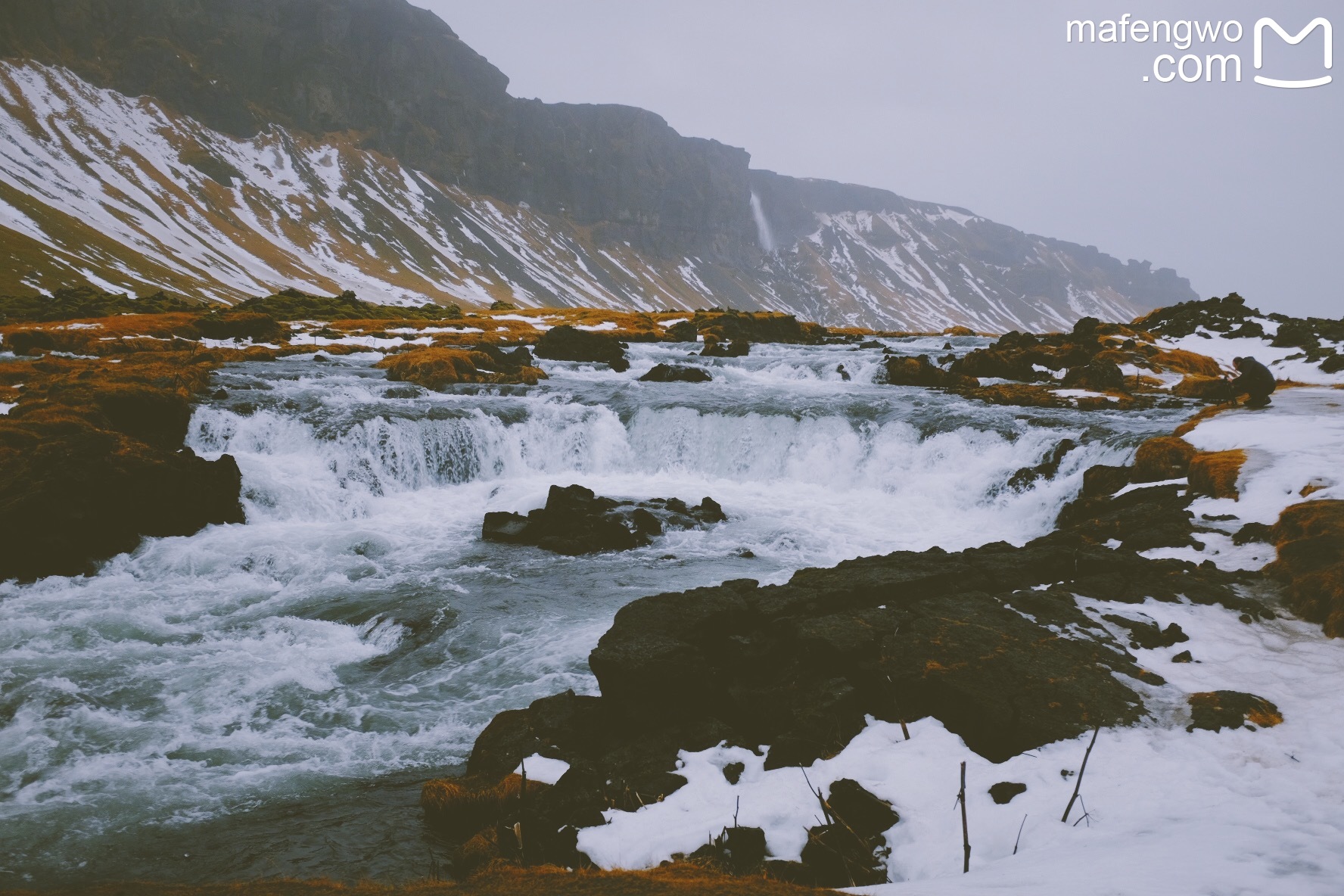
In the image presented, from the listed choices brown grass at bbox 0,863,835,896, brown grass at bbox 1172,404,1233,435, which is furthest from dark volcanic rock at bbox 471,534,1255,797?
brown grass at bbox 1172,404,1233,435

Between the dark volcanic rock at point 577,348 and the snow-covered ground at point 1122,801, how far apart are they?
36547mm

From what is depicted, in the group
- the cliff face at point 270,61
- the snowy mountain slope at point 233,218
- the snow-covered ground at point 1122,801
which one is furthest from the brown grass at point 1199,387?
the cliff face at point 270,61

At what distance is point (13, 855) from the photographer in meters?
6.77

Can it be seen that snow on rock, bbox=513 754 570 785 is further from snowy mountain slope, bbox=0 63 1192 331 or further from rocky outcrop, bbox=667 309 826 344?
snowy mountain slope, bbox=0 63 1192 331

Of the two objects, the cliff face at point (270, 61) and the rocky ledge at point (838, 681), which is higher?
A: the cliff face at point (270, 61)

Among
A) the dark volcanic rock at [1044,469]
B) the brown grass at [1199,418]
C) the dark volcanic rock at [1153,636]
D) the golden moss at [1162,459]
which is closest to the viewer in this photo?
the dark volcanic rock at [1153,636]

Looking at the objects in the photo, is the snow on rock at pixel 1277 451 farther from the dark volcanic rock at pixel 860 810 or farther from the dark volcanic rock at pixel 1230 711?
the dark volcanic rock at pixel 860 810

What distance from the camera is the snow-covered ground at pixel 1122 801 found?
4719 mm

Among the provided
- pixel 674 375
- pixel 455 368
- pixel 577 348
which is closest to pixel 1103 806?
pixel 674 375

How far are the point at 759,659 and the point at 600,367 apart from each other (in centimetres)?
3355

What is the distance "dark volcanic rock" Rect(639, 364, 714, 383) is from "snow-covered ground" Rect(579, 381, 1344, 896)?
93.6 feet

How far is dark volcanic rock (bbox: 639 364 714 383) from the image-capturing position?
118 ft

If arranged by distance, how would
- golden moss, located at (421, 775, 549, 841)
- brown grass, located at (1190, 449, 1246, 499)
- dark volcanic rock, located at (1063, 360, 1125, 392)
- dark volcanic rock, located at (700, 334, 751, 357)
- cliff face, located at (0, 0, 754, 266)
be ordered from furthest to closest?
1. cliff face, located at (0, 0, 754, 266)
2. dark volcanic rock, located at (700, 334, 751, 357)
3. dark volcanic rock, located at (1063, 360, 1125, 392)
4. brown grass, located at (1190, 449, 1246, 499)
5. golden moss, located at (421, 775, 549, 841)

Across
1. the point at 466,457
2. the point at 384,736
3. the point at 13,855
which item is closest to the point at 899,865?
the point at 384,736
